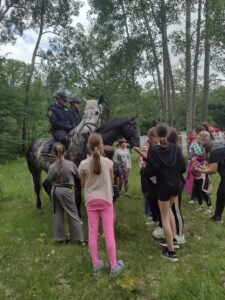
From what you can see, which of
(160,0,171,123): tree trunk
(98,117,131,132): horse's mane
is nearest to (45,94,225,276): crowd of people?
(98,117,131,132): horse's mane

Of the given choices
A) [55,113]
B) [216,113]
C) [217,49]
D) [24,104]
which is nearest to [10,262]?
[55,113]

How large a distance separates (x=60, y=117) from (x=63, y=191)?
2.36 m

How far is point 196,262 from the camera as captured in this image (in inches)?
187

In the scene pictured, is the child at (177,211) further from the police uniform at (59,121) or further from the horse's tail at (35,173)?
the horse's tail at (35,173)

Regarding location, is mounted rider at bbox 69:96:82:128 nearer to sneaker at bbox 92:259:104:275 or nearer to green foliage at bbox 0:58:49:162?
sneaker at bbox 92:259:104:275

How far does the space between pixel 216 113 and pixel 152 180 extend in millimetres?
51917

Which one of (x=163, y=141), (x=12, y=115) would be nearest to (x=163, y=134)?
(x=163, y=141)

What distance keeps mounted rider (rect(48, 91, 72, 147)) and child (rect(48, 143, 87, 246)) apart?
1669 mm

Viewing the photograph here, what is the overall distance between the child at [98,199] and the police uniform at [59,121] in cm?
282

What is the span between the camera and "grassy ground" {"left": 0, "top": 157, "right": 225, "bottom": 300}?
4039 mm

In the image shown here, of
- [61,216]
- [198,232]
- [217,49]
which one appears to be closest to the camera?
[61,216]

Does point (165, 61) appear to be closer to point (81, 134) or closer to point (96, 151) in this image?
point (81, 134)

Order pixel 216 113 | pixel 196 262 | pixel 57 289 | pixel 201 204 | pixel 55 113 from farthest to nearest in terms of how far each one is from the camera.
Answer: pixel 216 113 < pixel 201 204 < pixel 55 113 < pixel 196 262 < pixel 57 289

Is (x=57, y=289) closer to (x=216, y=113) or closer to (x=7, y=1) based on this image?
(x=7, y=1)
